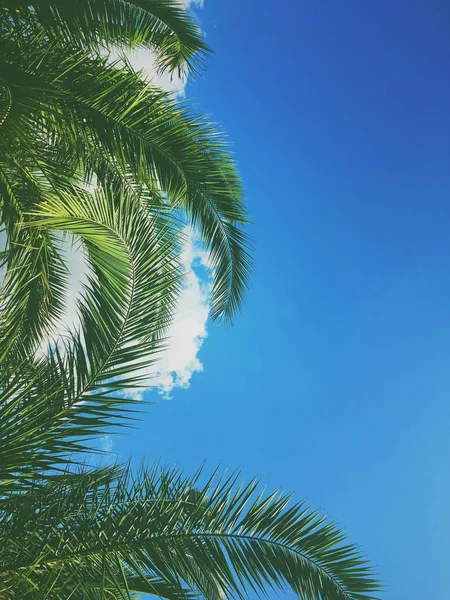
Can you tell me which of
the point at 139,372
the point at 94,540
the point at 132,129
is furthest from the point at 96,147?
the point at 94,540

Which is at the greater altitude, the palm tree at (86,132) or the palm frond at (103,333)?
the palm tree at (86,132)

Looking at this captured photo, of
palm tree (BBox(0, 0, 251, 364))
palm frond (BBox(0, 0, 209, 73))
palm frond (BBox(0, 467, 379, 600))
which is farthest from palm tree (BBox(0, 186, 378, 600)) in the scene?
palm frond (BBox(0, 0, 209, 73))

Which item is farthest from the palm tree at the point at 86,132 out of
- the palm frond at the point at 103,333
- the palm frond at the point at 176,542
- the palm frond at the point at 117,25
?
the palm frond at the point at 176,542

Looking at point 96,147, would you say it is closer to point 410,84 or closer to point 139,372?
point 139,372

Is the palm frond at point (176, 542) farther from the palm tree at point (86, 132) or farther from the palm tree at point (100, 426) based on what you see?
the palm tree at point (86, 132)

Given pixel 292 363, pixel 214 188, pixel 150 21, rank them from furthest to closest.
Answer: pixel 292 363 < pixel 150 21 < pixel 214 188

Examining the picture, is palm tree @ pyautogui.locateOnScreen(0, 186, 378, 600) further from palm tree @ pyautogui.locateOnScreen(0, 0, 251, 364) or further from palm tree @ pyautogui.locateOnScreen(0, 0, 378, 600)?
palm tree @ pyautogui.locateOnScreen(0, 0, 251, 364)

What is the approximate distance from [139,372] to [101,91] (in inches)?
74.6

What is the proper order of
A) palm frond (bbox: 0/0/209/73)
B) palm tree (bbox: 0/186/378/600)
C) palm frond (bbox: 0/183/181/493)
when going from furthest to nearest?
1. palm frond (bbox: 0/0/209/73)
2. palm frond (bbox: 0/183/181/493)
3. palm tree (bbox: 0/186/378/600)

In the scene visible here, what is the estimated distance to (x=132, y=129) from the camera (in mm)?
3682

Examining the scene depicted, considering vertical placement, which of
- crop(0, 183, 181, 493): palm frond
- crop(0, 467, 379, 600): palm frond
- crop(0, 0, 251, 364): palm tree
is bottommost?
crop(0, 467, 379, 600): palm frond

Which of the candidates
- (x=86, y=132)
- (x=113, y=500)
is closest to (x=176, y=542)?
(x=113, y=500)

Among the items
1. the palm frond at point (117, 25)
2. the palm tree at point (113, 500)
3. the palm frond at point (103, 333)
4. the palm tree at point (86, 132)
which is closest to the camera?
the palm tree at point (113, 500)

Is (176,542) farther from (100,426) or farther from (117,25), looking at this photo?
(117,25)
